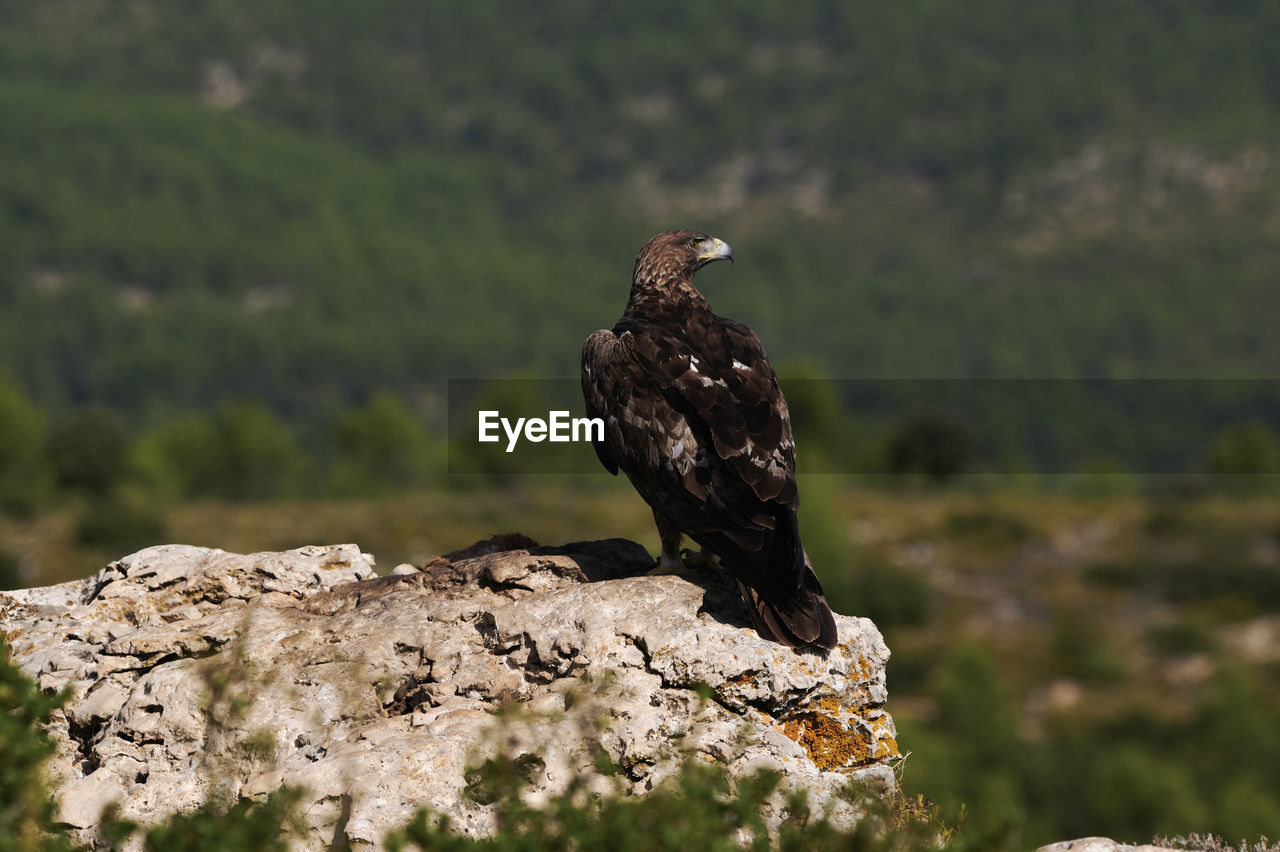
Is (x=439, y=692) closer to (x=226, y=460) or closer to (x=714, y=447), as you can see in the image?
(x=714, y=447)

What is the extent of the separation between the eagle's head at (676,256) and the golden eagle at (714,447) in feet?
1.52

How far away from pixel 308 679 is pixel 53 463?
105 meters

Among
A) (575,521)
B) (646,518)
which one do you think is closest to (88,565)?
(575,521)

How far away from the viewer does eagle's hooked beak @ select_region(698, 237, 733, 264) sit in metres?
11.9

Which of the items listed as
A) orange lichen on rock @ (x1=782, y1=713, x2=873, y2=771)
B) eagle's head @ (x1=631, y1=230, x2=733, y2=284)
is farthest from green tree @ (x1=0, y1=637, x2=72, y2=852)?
eagle's head @ (x1=631, y1=230, x2=733, y2=284)

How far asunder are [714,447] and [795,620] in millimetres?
1338

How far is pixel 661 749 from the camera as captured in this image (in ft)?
27.7

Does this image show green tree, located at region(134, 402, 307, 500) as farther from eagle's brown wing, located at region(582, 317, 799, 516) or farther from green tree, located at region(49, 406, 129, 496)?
eagle's brown wing, located at region(582, 317, 799, 516)

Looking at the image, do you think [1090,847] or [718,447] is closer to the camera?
[1090,847]

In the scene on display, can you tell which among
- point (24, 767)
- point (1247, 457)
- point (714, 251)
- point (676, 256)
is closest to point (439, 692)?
point (24, 767)

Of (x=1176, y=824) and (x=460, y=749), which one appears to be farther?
(x=1176, y=824)

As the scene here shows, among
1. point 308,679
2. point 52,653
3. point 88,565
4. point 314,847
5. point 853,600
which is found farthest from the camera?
point 853,600

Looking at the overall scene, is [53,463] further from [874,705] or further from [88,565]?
[874,705]

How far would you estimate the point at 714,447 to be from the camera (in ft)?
32.3
